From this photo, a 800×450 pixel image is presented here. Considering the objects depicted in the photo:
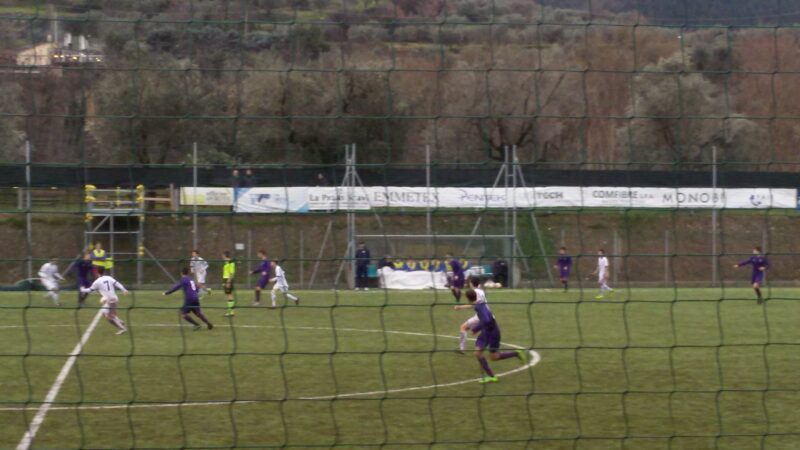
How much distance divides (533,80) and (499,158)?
2.23 feet

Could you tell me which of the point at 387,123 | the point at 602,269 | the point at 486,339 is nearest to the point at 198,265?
the point at 486,339

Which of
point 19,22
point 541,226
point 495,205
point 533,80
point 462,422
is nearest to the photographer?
point 19,22

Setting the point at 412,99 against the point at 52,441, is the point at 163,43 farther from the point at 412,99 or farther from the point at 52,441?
the point at 52,441

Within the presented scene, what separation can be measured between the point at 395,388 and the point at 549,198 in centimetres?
556

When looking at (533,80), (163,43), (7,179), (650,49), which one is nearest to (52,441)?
(7,179)

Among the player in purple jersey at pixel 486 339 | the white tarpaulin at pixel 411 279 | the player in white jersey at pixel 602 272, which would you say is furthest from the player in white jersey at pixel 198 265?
the white tarpaulin at pixel 411 279

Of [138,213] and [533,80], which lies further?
[533,80]

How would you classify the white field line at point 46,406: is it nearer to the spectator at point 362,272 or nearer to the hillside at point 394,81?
the hillside at point 394,81

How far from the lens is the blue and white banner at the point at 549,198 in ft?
26.7

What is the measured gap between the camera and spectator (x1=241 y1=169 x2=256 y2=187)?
797 centimetres

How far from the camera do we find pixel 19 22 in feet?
23.2

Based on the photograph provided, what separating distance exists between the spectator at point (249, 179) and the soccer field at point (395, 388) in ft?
3.77

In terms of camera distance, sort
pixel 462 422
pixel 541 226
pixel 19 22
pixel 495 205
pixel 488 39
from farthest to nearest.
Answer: pixel 541 226 < pixel 462 422 < pixel 495 205 < pixel 488 39 < pixel 19 22

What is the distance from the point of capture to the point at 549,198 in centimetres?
920
